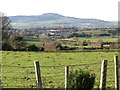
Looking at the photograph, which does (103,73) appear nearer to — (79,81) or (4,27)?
(79,81)

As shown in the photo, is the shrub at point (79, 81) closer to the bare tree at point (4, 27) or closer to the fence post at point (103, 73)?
the fence post at point (103, 73)

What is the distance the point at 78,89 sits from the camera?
10.8 m

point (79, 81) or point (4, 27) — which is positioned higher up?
point (4, 27)

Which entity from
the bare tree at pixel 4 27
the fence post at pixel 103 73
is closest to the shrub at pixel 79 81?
the fence post at pixel 103 73

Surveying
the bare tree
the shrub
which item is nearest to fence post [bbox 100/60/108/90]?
the shrub

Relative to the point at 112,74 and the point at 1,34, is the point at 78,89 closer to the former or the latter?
the point at 112,74

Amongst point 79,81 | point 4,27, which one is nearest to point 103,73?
point 79,81

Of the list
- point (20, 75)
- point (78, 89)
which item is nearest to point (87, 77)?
point (78, 89)

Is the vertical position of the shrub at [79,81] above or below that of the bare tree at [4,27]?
below

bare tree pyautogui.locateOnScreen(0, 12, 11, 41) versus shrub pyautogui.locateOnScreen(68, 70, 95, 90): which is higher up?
bare tree pyautogui.locateOnScreen(0, 12, 11, 41)

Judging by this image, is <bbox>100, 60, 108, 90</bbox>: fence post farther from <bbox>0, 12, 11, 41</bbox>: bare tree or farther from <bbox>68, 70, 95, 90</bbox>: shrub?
<bbox>0, 12, 11, 41</bbox>: bare tree

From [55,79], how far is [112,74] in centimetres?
411

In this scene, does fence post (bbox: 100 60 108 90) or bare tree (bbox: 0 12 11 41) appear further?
bare tree (bbox: 0 12 11 41)

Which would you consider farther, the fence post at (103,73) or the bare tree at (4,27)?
the bare tree at (4,27)
